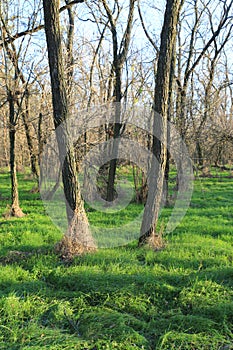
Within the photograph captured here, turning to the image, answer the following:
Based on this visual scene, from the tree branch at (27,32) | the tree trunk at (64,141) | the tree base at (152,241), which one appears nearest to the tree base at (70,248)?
the tree trunk at (64,141)

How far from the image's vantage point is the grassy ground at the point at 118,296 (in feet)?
10.4

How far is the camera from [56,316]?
3531 mm

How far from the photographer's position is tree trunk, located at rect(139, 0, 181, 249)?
5.61 meters

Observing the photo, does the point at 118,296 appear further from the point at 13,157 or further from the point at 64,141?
the point at 13,157

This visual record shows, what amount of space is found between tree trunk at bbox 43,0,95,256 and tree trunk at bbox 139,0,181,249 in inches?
44.4

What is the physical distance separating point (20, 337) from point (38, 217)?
18.1ft

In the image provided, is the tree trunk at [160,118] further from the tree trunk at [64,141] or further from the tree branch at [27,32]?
the tree branch at [27,32]

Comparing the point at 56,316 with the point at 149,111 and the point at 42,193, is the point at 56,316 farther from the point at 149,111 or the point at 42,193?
the point at 42,193

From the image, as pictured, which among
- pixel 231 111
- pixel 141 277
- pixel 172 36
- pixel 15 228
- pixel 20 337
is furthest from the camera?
pixel 231 111

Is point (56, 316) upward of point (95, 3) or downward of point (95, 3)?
downward

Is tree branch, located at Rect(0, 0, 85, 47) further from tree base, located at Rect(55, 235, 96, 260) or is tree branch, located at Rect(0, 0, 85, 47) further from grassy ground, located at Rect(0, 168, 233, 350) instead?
tree base, located at Rect(55, 235, 96, 260)

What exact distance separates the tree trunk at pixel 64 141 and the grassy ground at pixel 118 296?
323 mm

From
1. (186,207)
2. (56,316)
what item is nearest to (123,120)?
(186,207)

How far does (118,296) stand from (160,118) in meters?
3.21
